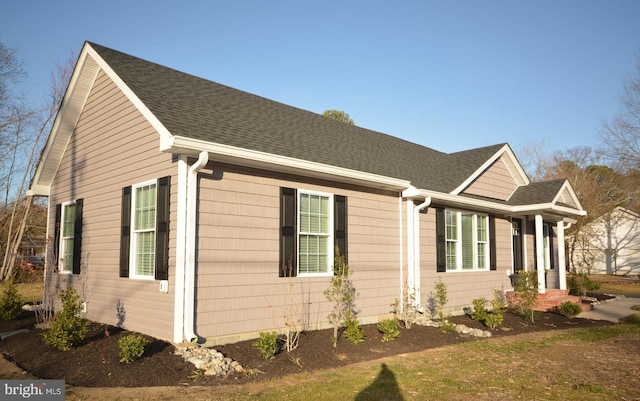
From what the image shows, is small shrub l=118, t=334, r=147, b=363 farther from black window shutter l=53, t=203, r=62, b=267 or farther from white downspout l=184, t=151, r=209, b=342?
black window shutter l=53, t=203, r=62, b=267

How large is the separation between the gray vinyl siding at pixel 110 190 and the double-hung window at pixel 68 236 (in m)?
0.18

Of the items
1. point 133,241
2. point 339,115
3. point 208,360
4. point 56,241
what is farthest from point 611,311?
point 339,115

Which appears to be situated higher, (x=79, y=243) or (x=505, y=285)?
(x=79, y=243)

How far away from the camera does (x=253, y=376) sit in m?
6.11

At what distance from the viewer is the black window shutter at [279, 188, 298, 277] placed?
27.6 ft

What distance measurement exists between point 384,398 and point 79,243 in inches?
312

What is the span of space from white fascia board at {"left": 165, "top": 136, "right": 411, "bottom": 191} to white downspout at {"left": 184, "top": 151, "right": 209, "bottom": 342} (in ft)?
0.71

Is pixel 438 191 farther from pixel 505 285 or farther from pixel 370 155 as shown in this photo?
pixel 505 285

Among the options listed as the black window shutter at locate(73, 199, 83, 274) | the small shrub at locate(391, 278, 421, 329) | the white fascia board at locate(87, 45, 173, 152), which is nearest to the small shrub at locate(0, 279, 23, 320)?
the black window shutter at locate(73, 199, 83, 274)

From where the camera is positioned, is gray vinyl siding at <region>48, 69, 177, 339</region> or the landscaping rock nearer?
the landscaping rock

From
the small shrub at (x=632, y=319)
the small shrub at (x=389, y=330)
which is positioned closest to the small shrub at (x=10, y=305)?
the small shrub at (x=389, y=330)

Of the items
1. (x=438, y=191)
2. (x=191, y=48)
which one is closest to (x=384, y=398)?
(x=438, y=191)

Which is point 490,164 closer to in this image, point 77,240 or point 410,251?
point 410,251

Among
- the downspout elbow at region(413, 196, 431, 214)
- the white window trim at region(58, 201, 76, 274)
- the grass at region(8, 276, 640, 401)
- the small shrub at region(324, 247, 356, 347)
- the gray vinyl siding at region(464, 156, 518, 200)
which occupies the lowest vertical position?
the grass at region(8, 276, 640, 401)
